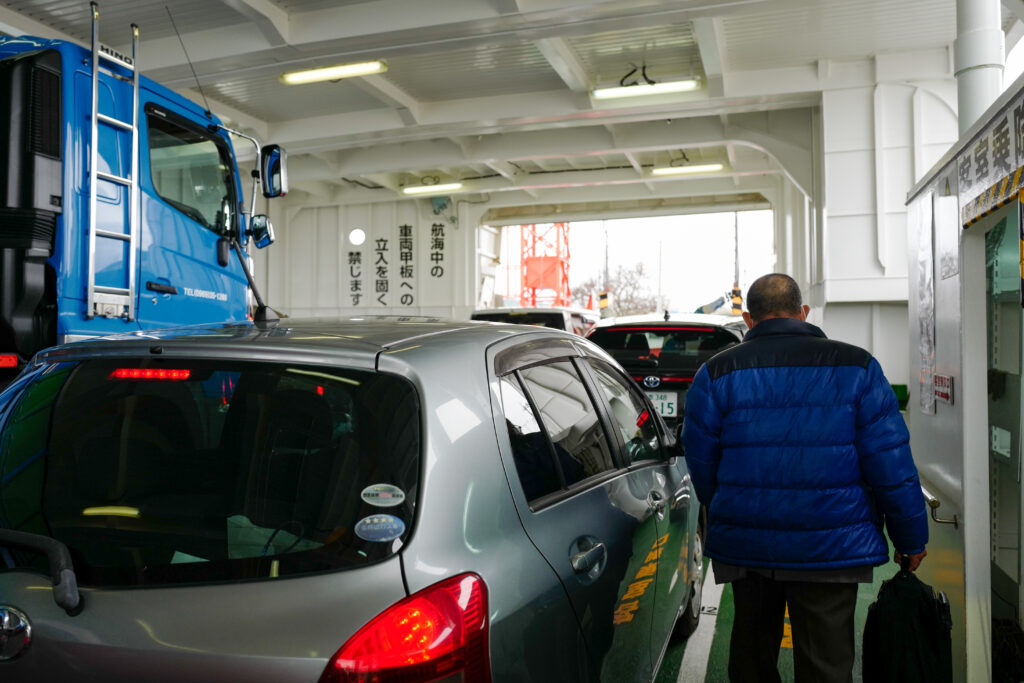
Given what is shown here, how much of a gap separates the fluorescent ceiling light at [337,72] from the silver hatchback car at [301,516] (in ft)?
28.1

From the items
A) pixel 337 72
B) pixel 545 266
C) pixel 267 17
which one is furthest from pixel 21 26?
pixel 545 266

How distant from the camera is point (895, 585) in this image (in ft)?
8.90

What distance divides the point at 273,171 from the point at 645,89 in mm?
6820

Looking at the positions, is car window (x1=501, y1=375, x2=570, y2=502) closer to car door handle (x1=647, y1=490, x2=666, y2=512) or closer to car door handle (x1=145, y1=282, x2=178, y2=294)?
car door handle (x1=647, y1=490, x2=666, y2=512)

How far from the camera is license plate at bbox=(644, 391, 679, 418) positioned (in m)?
6.77

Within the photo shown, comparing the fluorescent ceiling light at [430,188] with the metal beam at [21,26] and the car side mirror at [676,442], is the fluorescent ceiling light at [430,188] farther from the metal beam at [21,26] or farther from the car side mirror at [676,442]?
the car side mirror at [676,442]

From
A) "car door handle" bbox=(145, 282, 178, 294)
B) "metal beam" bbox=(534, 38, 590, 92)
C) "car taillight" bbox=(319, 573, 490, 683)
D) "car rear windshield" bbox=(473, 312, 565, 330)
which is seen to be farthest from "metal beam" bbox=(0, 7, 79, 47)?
"car taillight" bbox=(319, 573, 490, 683)

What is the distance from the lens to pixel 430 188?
1817 cm

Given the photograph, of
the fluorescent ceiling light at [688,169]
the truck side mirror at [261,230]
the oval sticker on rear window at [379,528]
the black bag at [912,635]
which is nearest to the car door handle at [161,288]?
the truck side mirror at [261,230]

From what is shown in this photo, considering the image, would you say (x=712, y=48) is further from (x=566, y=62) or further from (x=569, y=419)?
(x=569, y=419)

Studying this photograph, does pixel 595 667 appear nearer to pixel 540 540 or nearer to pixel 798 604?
pixel 540 540

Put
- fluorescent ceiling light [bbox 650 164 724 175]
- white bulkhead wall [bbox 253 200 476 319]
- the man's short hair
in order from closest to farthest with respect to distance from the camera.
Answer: the man's short hair → fluorescent ceiling light [bbox 650 164 724 175] → white bulkhead wall [bbox 253 200 476 319]

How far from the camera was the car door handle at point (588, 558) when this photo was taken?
2.03 m

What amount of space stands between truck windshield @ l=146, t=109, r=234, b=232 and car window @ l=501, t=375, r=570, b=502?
442 centimetres
